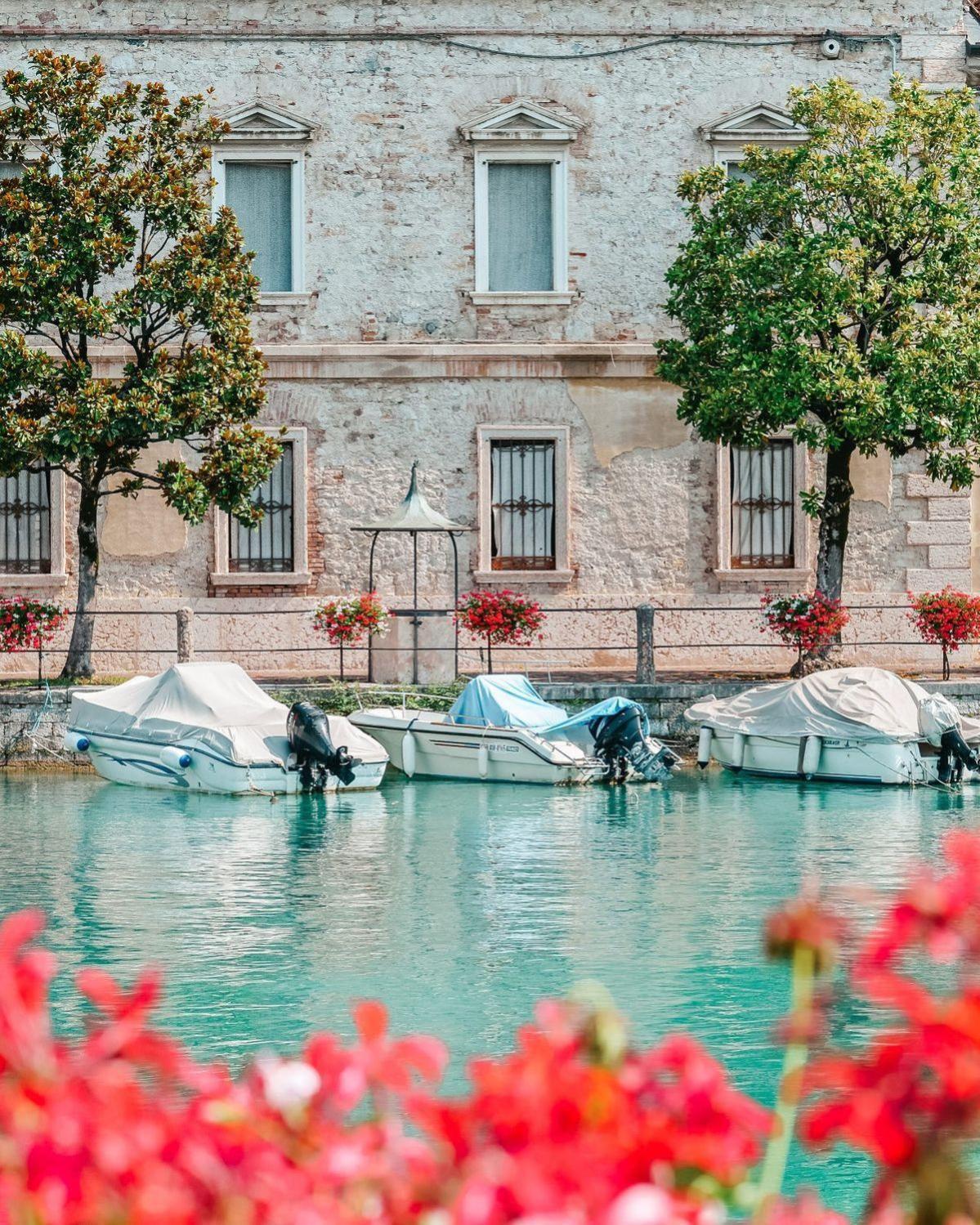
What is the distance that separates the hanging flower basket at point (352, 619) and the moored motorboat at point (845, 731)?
455 cm

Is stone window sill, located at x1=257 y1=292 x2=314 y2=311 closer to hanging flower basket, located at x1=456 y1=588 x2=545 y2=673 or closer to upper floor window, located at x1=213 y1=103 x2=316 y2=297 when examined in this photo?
upper floor window, located at x1=213 y1=103 x2=316 y2=297

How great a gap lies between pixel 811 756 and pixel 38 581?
11912 millimetres

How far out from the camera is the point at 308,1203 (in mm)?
2709

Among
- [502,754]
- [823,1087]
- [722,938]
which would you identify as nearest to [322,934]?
[722,938]

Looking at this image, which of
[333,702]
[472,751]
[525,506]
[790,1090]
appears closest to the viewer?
[790,1090]

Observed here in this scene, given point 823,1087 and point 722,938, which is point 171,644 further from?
point 823,1087

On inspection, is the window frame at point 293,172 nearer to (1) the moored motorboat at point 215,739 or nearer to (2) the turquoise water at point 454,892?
(1) the moored motorboat at point 215,739

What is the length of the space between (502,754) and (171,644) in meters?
6.17

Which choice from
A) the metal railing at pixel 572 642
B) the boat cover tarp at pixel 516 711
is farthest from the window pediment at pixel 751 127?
the boat cover tarp at pixel 516 711

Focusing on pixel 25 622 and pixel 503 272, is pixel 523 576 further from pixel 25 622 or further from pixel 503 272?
pixel 25 622

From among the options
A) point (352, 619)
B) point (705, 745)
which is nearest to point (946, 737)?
point (705, 745)

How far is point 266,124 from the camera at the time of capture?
2962cm

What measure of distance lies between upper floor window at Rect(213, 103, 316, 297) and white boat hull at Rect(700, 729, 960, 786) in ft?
32.5

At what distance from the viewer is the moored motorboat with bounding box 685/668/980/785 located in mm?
25094
